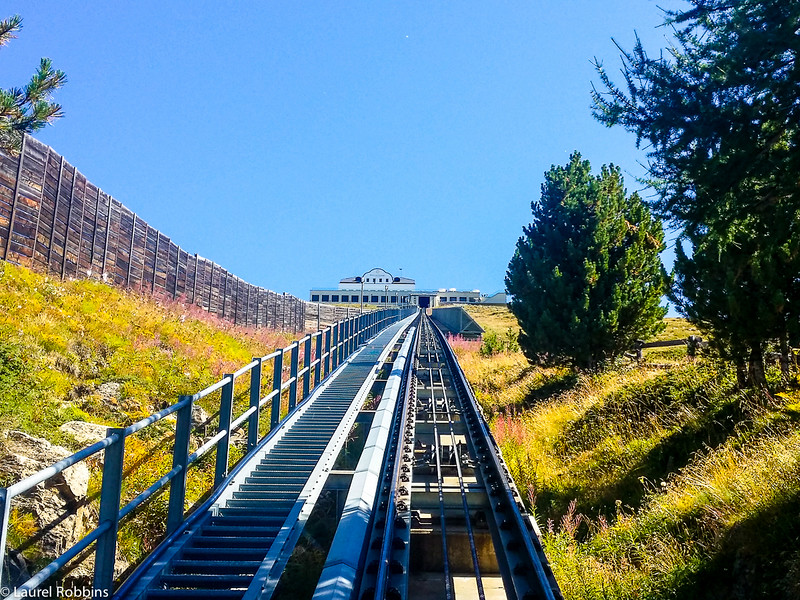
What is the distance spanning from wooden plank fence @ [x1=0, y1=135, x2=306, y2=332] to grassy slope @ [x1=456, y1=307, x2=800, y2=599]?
39.7 feet

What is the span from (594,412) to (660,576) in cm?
577

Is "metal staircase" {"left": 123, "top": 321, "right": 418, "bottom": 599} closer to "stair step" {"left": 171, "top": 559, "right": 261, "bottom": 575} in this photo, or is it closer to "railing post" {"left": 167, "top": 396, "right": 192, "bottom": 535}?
"stair step" {"left": 171, "top": 559, "right": 261, "bottom": 575}

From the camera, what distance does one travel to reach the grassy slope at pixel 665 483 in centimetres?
416

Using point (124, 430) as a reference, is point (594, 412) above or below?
below

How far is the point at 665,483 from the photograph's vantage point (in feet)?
20.6

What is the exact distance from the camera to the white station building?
106 meters

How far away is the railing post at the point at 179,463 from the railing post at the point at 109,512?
1.10m

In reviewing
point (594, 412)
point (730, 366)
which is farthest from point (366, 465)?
point (730, 366)

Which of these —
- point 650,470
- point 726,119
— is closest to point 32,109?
point 726,119

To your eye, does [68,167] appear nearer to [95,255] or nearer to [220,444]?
[95,255]

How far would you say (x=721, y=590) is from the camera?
13.1ft

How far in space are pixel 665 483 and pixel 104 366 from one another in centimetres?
909

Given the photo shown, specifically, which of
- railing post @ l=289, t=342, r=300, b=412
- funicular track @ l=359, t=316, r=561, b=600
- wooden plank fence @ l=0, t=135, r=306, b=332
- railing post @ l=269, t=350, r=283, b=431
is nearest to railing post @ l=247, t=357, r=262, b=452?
railing post @ l=269, t=350, r=283, b=431

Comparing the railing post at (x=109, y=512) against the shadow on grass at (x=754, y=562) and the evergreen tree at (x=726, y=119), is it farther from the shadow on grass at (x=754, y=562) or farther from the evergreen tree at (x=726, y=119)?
the evergreen tree at (x=726, y=119)
